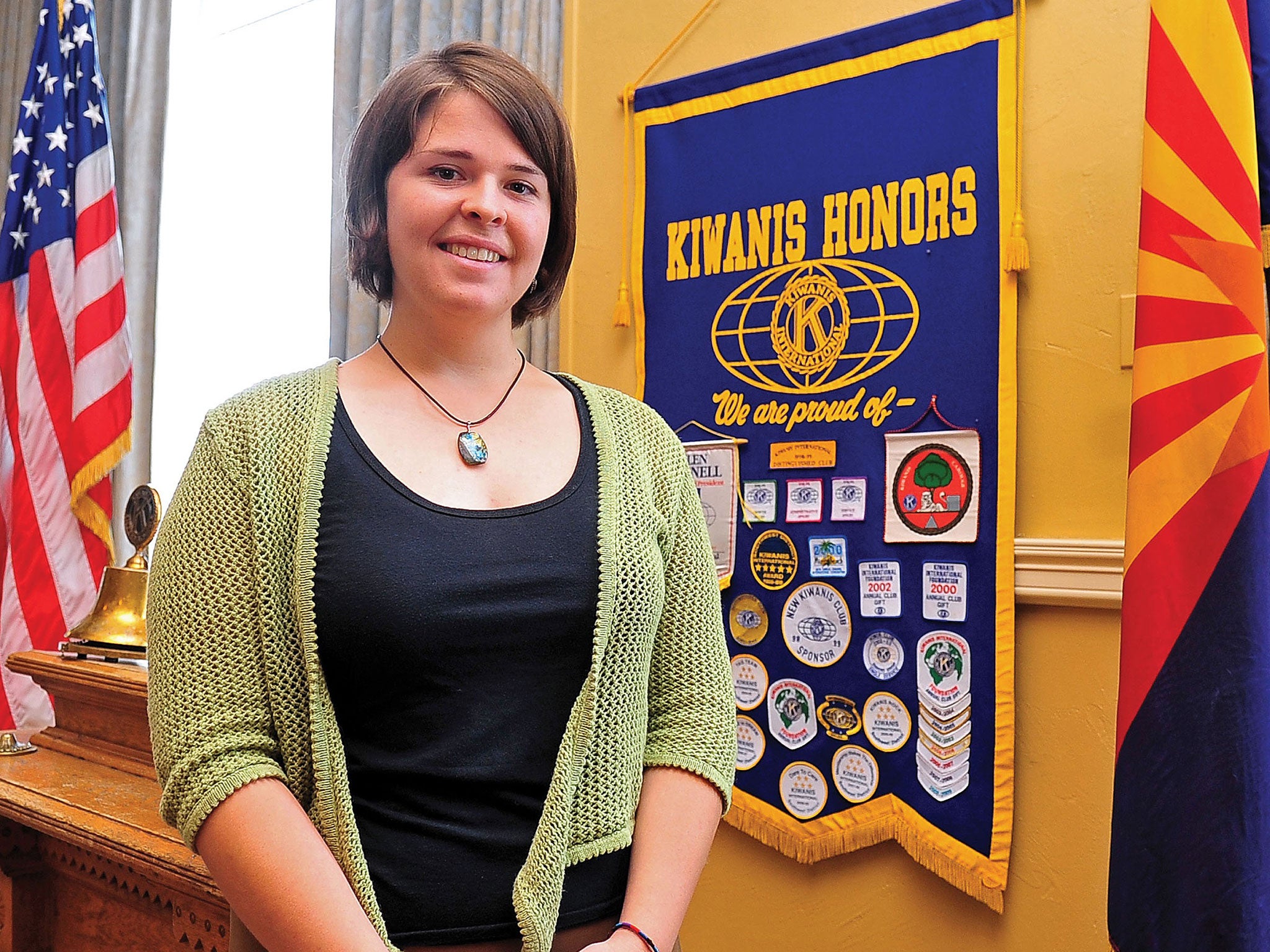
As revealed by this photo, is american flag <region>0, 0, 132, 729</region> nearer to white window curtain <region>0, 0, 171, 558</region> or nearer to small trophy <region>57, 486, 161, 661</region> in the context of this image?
white window curtain <region>0, 0, 171, 558</region>

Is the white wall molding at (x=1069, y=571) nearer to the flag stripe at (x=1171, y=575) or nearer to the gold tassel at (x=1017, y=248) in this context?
the flag stripe at (x=1171, y=575)

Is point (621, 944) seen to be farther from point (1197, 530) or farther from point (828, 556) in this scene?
point (828, 556)

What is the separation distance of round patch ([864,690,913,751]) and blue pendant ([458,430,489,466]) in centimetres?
111

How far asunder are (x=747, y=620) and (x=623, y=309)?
0.67m

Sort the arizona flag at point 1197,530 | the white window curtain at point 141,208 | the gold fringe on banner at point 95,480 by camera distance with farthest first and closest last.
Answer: the white window curtain at point 141,208 → the gold fringe on banner at point 95,480 → the arizona flag at point 1197,530

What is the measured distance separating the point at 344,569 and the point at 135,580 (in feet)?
4.70

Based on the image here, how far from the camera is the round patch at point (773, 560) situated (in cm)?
198

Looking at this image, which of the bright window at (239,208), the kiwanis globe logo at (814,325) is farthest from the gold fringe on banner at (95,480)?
the kiwanis globe logo at (814,325)

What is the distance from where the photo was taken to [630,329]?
222 cm

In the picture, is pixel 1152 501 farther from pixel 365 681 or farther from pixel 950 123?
pixel 365 681

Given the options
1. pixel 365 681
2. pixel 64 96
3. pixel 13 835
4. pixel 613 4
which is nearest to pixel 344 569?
pixel 365 681

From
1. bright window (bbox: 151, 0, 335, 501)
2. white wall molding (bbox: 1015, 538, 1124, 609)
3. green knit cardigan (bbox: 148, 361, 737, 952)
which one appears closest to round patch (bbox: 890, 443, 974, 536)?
white wall molding (bbox: 1015, 538, 1124, 609)

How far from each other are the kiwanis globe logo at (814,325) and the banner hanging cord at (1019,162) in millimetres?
181

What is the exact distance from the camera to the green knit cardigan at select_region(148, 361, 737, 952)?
85 centimetres
